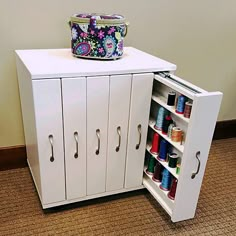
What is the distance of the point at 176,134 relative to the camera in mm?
1356

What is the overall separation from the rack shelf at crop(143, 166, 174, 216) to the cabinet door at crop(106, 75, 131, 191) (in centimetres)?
14

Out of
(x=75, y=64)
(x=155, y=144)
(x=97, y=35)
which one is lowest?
(x=155, y=144)

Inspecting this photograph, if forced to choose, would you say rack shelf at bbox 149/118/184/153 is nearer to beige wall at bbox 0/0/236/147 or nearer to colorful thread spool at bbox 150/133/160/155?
colorful thread spool at bbox 150/133/160/155

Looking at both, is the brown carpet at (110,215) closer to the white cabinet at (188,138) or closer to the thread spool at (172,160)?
the white cabinet at (188,138)

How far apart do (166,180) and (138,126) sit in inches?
11.9

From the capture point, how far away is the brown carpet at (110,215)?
4.82ft

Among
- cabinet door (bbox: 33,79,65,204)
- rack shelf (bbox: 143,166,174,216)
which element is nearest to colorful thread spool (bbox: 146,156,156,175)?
rack shelf (bbox: 143,166,174,216)

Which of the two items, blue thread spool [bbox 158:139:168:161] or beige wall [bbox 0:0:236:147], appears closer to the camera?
blue thread spool [bbox 158:139:168:161]

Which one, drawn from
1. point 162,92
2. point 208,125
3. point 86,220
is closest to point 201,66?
point 162,92

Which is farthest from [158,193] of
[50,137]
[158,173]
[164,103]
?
[50,137]

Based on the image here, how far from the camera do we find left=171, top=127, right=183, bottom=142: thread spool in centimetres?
135

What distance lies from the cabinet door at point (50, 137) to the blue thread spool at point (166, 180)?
1.64 ft

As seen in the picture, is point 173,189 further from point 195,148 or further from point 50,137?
point 50,137

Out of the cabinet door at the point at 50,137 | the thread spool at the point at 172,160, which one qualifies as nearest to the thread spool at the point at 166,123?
the thread spool at the point at 172,160
